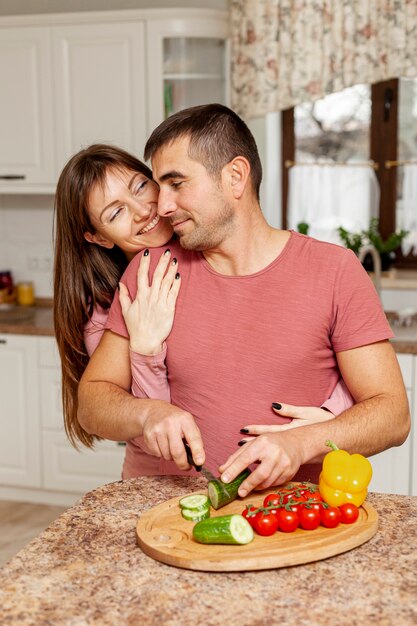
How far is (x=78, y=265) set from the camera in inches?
85.7

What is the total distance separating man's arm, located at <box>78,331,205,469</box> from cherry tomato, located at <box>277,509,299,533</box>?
205 millimetres

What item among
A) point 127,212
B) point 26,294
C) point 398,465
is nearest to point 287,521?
point 127,212

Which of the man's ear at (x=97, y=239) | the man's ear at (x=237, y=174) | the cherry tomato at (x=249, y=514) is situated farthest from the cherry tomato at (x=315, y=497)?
the man's ear at (x=97, y=239)

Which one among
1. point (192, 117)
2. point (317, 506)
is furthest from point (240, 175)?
point (317, 506)

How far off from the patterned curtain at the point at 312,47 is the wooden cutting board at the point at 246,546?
9.03 feet

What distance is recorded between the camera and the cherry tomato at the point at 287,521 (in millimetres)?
1468

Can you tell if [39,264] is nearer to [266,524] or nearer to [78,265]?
[78,265]

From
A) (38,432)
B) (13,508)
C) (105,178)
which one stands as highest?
(105,178)

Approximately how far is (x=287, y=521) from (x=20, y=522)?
A: 2.73m

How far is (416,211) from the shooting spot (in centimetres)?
424

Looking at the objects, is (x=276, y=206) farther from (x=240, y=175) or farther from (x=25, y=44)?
(x=240, y=175)

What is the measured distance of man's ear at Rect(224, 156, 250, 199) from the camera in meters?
1.86

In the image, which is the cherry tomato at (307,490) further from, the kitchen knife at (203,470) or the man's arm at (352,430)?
the kitchen knife at (203,470)

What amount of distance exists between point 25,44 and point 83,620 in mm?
3209
